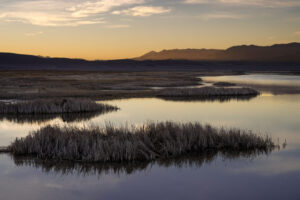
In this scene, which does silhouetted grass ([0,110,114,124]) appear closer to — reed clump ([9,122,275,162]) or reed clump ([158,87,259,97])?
reed clump ([9,122,275,162])

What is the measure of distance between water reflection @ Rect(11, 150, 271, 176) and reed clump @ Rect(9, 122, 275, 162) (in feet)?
0.75

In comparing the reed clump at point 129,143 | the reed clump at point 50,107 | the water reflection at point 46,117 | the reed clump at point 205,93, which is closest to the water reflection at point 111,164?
the reed clump at point 129,143

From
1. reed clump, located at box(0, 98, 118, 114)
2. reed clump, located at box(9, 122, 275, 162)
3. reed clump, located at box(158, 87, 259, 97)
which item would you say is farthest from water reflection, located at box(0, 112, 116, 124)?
reed clump, located at box(158, 87, 259, 97)

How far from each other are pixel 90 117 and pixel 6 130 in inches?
189

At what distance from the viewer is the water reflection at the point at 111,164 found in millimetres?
9656

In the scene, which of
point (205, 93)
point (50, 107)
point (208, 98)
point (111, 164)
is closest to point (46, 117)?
point (50, 107)

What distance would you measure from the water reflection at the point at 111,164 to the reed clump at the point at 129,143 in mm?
230

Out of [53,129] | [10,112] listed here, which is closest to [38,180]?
[53,129]

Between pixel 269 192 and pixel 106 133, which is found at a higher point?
pixel 106 133

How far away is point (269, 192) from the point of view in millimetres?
8234

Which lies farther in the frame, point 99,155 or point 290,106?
point 290,106

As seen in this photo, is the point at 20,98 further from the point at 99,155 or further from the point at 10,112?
the point at 99,155

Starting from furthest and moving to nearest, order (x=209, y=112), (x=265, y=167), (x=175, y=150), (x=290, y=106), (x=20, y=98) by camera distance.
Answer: (x=20, y=98) → (x=290, y=106) → (x=209, y=112) → (x=175, y=150) → (x=265, y=167)

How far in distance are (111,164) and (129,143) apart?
80cm
